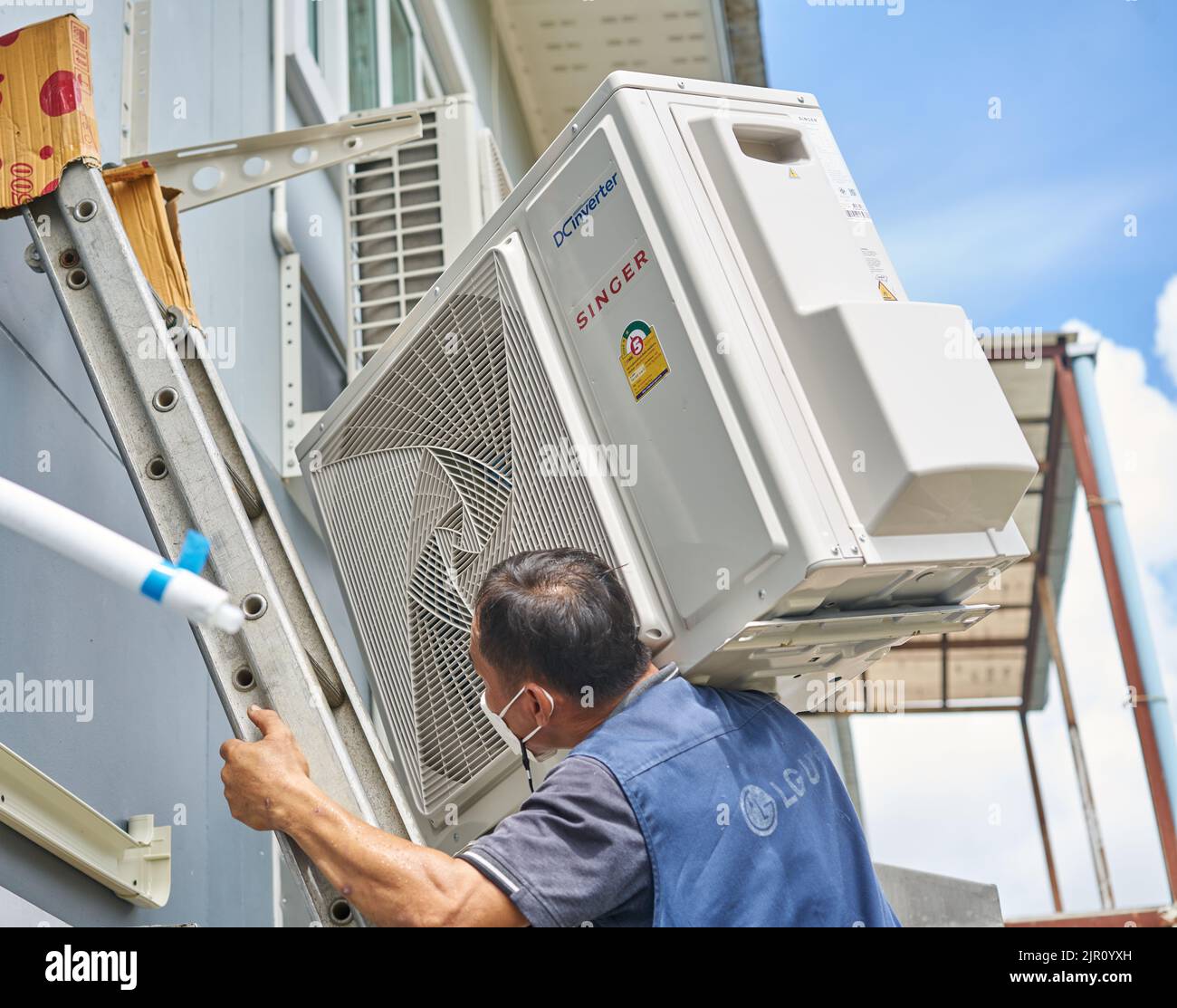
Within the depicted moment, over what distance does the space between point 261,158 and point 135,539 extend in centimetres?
93

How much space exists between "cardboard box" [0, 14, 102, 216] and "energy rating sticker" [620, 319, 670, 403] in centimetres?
93

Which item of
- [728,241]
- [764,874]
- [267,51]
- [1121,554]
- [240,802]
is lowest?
[764,874]

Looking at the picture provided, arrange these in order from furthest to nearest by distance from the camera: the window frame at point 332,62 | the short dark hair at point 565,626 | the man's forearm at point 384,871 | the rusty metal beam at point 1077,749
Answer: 1. the rusty metal beam at point 1077,749
2. the window frame at point 332,62
3. the short dark hair at point 565,626
4. the man's forearm at point 384,871

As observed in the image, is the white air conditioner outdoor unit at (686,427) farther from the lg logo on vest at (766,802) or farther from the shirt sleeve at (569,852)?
the shirt sleeve at (569,852)

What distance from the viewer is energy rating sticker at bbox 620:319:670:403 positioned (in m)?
2.11

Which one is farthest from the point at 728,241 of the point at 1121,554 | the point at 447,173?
the point at 1121,554

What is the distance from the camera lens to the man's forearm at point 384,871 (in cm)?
164

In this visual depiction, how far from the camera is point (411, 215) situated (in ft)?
13.5

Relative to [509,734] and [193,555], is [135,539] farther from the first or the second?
[193,555]

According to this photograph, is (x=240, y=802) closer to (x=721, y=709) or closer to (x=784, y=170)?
(x=721, y=709)

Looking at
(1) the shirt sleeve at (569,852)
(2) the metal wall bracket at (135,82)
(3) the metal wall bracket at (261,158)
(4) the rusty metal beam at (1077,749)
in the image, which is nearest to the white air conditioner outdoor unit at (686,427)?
(1) the shirt sleeve at (569,852)

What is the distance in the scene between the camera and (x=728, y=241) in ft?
6.89

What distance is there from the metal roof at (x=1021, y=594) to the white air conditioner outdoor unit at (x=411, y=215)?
4.23 m
